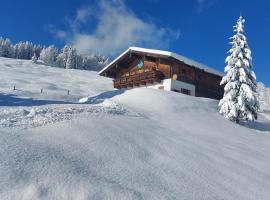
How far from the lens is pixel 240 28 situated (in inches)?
1059

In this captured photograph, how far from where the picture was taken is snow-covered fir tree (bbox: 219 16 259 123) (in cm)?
2409

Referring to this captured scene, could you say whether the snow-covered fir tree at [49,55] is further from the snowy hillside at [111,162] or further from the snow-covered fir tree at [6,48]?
the snowy hillside at [111,162]

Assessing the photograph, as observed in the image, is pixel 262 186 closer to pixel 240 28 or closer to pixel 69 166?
pixel 69 166

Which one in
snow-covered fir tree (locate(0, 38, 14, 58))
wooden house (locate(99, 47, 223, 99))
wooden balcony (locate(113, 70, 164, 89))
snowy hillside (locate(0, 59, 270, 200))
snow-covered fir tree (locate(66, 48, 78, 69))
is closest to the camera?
snowy hillside (locate(0, 59, 270, 200))

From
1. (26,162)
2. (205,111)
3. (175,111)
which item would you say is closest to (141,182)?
(26,162)

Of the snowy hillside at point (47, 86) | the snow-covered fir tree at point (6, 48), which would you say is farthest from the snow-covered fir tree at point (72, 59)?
the snowy hillside at point (47, 86)

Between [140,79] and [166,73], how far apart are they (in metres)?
3.22

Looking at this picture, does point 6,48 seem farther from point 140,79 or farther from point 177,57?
point 177,57

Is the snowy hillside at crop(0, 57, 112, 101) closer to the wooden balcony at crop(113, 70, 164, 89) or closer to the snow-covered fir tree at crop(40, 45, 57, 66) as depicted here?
the wooden balcony at crop(113, 70, 164, 89)

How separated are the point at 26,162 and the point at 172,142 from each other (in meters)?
5.84

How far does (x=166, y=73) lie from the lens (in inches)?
1276

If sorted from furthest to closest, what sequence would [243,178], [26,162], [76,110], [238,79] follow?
[238,79], [76,110], [243,178], [26,162]

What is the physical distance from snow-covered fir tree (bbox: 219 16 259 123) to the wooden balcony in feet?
26.0

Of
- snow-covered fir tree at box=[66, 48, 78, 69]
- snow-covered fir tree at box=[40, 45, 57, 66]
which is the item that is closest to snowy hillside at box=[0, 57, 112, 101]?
snow-covered fir tree at box=[66, 48, 78, 69]
